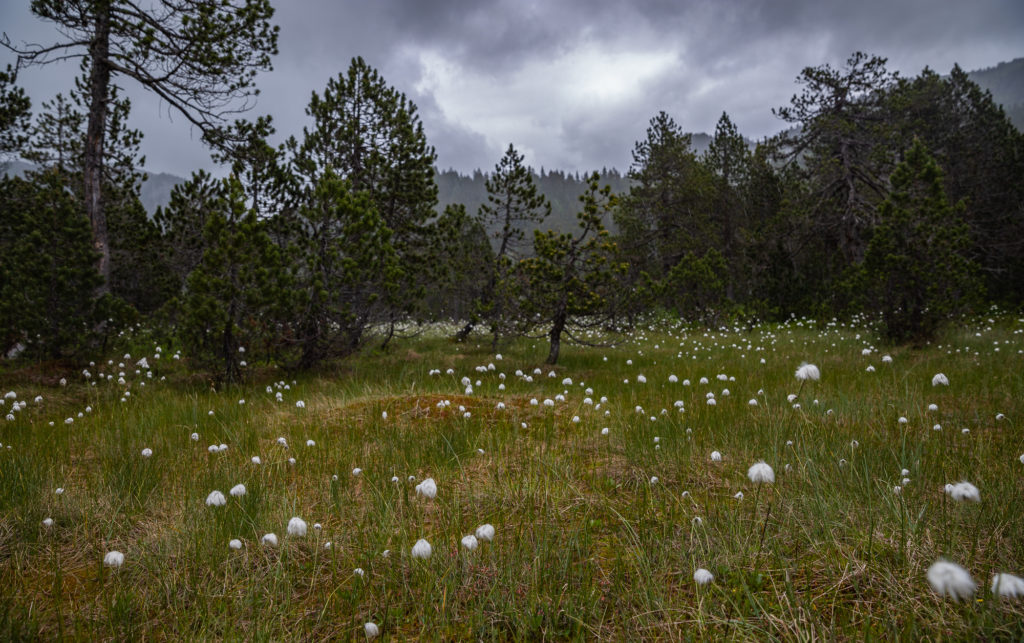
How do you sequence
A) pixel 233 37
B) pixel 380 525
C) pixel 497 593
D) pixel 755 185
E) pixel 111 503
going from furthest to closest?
pixel 755 185 < pixel 233 37 < pixel 111 503 < pixel 380 525 < pixel 497 593

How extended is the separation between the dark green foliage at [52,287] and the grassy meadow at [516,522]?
3.23 m

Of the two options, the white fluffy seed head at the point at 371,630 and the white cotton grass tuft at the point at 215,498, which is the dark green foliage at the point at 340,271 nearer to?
the white cotton grass tuft at the point at 215,498

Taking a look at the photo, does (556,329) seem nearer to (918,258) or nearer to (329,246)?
(329,246)

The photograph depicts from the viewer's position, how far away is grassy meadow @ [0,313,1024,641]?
1.87m

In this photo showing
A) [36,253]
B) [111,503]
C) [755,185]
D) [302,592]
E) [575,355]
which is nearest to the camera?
[302,592]

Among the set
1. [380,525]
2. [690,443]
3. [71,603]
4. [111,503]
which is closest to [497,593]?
[380,525]

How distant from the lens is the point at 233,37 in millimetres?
9883

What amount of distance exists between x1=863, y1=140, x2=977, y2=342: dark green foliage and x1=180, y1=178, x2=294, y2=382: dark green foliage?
500 inches

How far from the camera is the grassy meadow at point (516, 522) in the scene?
187 centimetres

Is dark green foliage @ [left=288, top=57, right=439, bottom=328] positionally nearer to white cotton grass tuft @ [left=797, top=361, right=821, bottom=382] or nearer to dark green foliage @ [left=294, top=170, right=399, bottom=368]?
dark green foliage @ [left=294, top=170, right=399, bottom=368]

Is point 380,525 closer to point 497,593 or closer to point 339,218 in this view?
point 497,593

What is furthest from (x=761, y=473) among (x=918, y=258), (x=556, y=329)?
(x=918, y=258)

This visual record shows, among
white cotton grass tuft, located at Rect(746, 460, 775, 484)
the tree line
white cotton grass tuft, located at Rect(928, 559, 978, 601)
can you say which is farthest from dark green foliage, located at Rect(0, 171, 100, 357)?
white cotton grass tuft, located at Rect(928, 559, 978, 601)

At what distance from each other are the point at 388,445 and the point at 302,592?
1679 mm
